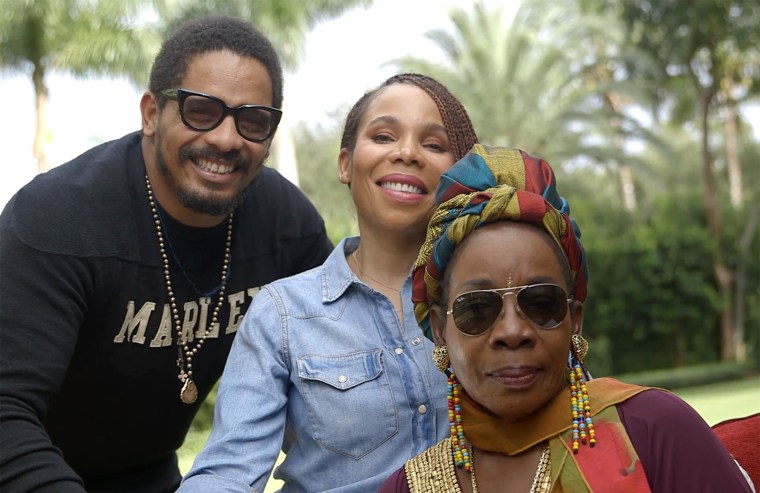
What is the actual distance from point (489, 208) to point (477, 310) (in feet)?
0.88

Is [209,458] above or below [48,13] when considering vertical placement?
below

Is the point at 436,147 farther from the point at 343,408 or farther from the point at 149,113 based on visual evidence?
the point at 149,113

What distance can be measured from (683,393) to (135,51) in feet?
47.0

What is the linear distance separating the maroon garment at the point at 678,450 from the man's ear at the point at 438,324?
559 millimetres

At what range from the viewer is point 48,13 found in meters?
22.1

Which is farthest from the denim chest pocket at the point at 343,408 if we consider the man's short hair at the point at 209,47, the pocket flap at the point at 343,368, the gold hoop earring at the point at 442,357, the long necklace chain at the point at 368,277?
the man's short hair at the point at 209,47

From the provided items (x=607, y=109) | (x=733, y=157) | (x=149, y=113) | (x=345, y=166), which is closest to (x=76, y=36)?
(x=607, y=109)

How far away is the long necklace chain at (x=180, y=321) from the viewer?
3.93m

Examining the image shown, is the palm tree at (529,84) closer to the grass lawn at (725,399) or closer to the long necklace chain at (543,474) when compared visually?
the grass lawn at (725,399)

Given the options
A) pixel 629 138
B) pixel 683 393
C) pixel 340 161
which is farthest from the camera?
pixel 629 138

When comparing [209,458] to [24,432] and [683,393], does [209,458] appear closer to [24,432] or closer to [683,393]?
[24,432]

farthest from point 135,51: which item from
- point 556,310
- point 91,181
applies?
point 556,310

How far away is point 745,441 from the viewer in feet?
9.55

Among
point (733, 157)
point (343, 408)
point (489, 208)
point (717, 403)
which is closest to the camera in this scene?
point (489, 208)
